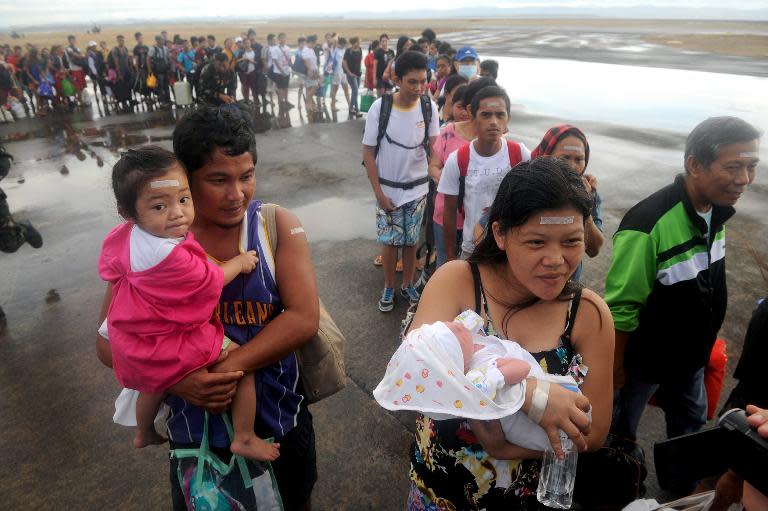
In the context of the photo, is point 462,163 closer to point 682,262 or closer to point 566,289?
point 682,262

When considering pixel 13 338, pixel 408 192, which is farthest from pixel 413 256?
pixel 13 338

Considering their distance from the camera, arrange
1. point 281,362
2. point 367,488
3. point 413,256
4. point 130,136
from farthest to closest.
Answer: point 130,136, point 413,256, point 367,488, point 281,362

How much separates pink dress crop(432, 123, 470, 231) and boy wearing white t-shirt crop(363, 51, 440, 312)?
5.8 inches

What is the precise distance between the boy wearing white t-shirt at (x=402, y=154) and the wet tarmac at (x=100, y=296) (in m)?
0.83

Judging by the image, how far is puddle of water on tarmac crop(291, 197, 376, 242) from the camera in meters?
6.06

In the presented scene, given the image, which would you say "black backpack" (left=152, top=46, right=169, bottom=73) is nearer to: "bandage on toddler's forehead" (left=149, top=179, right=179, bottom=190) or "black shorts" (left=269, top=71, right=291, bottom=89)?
"black shorts" (left=269, top=71, right=291, bottom=89)

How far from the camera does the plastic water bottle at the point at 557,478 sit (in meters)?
1.47

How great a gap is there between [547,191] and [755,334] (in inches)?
50.5

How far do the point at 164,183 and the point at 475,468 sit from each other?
141cm

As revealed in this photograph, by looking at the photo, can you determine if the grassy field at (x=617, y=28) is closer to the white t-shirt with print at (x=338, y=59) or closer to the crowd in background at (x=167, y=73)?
the crowd in background at (x=167, y=73)

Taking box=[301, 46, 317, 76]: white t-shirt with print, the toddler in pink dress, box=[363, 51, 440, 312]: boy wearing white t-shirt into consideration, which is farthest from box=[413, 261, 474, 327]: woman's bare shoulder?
box=[301, 46, 317, 76]: white t-shirt with print

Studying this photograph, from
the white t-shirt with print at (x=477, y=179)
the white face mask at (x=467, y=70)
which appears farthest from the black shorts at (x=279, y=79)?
the white t-shirt with print at (x=477, y=179)

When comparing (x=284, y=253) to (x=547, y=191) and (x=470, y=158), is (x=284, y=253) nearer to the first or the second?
(x=547, y=191)

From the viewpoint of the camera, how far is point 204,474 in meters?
1.63
